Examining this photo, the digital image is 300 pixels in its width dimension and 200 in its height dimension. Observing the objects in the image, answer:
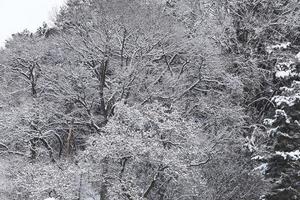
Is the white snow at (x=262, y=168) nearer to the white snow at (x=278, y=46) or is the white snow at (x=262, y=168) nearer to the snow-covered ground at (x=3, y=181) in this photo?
the white snow at (x=278, y=46)

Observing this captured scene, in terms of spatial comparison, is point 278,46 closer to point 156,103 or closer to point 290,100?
point 290,100

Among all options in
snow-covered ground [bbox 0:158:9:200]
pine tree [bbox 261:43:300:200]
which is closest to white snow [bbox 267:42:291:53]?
pine tree [bbox 261:43:300:200]

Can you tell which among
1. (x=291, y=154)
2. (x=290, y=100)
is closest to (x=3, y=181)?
(x=291, y=154)

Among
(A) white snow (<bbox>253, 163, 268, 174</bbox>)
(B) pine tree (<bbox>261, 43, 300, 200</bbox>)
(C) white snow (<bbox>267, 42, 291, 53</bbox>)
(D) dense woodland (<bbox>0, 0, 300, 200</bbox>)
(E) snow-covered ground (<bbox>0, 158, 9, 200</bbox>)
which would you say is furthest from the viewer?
(C) white snow (<bbox>267, 42, 291, 53</bbox>)

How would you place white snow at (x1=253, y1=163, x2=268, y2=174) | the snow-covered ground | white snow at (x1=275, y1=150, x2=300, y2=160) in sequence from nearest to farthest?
white snow at (x1=275, y1=150, x2=300, y2=160) → white snow at (x1=253, y1=163, x2=268, y2=174) → the snow-covered ground

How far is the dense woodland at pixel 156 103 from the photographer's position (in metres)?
18.0

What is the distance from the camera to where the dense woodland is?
1805 cm

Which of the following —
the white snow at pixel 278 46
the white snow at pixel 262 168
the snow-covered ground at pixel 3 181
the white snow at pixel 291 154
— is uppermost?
the white snow at pixel 278 46

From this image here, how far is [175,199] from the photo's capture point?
1933cm

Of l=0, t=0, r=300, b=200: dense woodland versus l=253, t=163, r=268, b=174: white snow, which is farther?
l=253, t=163, r=268, b=174: white snow

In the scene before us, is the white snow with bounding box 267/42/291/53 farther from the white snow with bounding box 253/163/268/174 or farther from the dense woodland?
the white snow with bounding box 253/163/268/174

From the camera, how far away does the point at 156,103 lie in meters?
19.9

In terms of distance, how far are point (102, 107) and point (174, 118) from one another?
487 centimetres

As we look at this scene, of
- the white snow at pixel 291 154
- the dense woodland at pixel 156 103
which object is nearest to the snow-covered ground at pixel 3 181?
the dense woodland at pixel 156 103
